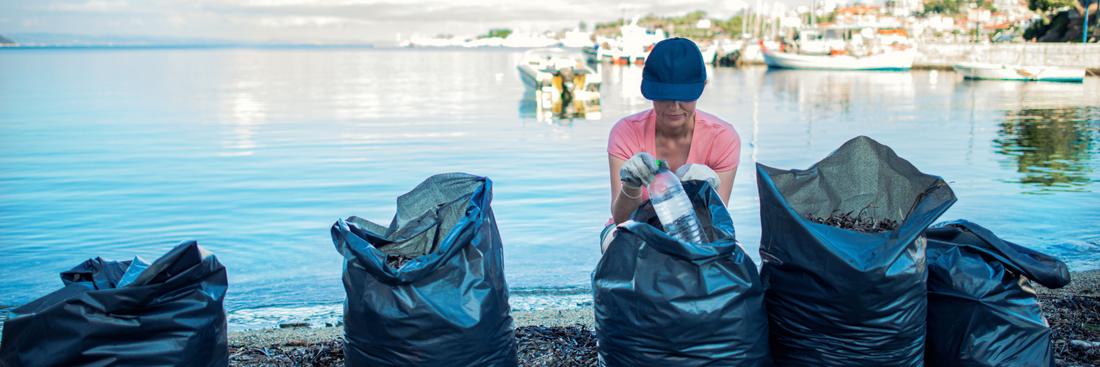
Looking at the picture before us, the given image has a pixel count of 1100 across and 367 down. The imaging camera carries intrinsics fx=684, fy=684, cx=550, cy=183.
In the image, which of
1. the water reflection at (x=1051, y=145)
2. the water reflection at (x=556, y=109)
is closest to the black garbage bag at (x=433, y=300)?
the water reflection at (x=1051, y=145)

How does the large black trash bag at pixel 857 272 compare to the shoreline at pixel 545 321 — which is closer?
the large black trash bag at pixel 857 272

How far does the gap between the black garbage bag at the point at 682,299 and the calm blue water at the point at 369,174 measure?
1635 mm

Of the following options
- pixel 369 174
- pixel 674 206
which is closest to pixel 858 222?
pixel 674 206

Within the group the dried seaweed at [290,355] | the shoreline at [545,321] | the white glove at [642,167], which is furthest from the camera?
the shoreline at [545,321]

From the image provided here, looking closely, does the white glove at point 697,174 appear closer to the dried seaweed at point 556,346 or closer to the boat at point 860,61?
the dried seaweed at point 556,346

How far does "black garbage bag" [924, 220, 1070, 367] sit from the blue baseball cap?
85 centimetres

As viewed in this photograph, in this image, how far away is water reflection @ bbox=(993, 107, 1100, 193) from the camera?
6755 mm

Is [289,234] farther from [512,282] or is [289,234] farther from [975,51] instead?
[975,51]

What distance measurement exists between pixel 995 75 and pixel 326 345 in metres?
33.6

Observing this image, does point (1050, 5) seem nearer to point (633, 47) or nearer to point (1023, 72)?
point (1023, 72)

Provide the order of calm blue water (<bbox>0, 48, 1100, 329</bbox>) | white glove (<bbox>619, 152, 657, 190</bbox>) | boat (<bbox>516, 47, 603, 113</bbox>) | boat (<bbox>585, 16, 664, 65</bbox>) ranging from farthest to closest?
boat (<bbox>585, 16, 664, 65</bbox>) < boat (<bbox>516, 47, 603, 113</bbox>) < calm blue water (<bbox>0, 48, 1100, 329</bbox>) < white glove (<bbox>619, 152, 657, 190</bbox>)

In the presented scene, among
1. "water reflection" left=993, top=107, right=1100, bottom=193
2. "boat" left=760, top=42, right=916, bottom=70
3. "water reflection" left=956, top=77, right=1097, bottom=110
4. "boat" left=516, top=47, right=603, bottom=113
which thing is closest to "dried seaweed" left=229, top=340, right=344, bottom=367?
"water reflection" left=993, top=107, right=1100, bottom=193

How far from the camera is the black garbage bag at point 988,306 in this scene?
6.23 feet

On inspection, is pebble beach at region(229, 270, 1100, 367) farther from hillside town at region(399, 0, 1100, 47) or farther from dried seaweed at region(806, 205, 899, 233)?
hillside town at region(399, 0, 1100, 47)
